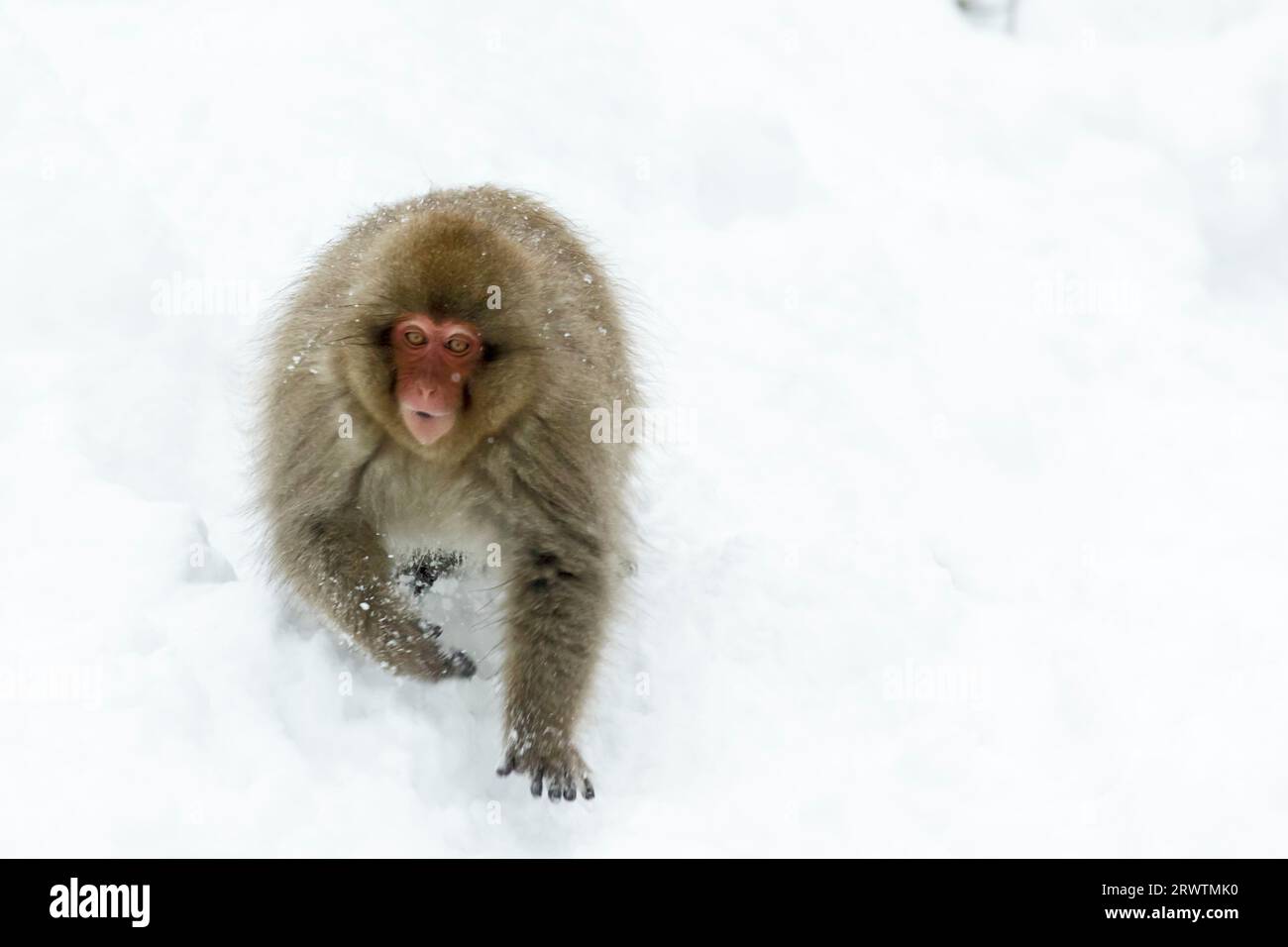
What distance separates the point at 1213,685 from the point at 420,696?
2.46 meters

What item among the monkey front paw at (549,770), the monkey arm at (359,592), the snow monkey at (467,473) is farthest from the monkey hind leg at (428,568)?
the monkey front paw at (549,770)

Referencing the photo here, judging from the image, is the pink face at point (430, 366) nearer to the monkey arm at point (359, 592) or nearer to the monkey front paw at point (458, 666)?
the monkey arm at point (359, 592)

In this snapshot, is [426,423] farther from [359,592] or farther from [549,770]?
[549,770]

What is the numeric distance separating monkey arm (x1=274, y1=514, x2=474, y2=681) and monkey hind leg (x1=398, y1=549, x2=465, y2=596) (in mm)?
355

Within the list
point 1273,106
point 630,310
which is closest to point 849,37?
point 1273,106

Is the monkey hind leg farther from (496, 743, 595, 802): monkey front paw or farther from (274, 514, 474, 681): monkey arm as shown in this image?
(496, 743, 595, 802): monkey front paw

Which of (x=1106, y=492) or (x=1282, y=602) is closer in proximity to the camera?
(x=1282, y=602)

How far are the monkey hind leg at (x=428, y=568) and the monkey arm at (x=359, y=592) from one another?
0.36 meters

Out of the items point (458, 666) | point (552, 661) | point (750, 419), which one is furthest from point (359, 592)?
point (750, 419)

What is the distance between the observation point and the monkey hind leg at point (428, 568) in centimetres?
426
